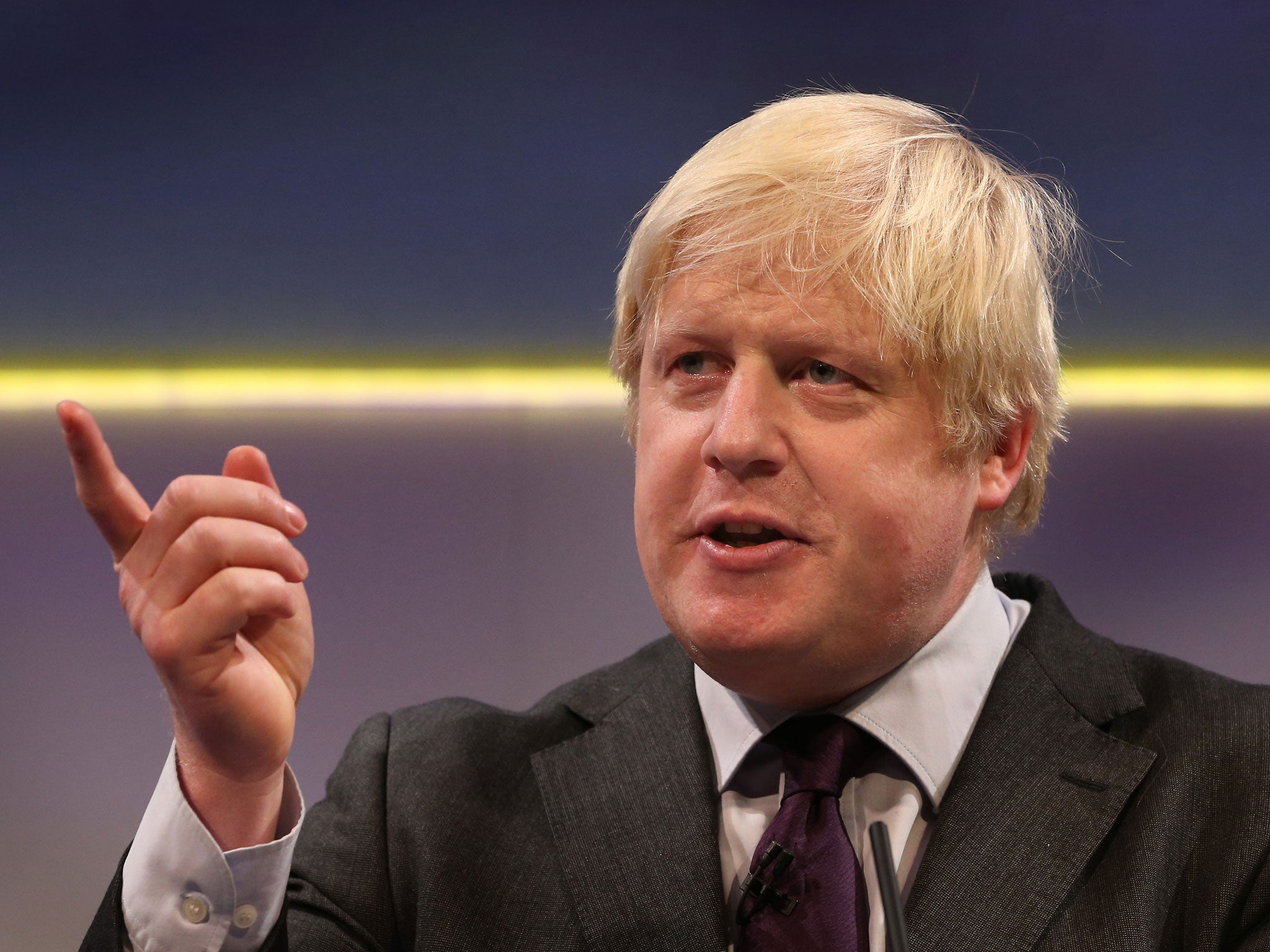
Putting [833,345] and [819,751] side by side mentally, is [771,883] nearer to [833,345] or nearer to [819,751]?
[819,751]

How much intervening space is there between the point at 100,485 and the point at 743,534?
649mm

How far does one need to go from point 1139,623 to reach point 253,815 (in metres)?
1.43

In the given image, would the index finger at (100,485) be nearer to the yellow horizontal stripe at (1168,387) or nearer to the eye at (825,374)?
the eye at (825,374)

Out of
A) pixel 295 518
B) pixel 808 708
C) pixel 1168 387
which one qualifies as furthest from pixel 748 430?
pixel 1168 387

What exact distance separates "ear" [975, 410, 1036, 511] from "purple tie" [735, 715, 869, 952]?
335 mm

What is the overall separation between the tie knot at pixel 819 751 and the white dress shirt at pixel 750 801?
0.02 m

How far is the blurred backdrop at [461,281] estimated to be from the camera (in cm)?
190

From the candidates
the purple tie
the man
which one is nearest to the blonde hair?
the man

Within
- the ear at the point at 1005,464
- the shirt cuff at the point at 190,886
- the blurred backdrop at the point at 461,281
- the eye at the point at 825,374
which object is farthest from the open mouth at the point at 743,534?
the blurred backdrop at the point at 461,281

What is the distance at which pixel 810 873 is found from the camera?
132 cm

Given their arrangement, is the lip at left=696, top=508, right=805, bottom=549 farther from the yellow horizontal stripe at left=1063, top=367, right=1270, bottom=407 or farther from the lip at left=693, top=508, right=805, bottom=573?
the yellow horizontal stripe at left=1063, top=367, right=1270, bottom=407

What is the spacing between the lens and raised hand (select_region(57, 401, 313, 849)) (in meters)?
1.07

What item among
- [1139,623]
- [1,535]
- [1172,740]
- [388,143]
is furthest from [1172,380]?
[1,535]

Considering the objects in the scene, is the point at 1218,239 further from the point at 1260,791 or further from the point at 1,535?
the point at 1,535
